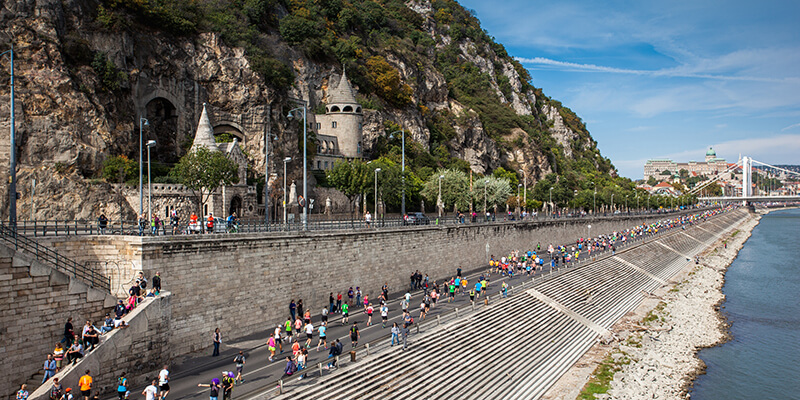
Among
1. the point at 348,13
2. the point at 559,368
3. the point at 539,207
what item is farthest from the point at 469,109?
the point at 559,368

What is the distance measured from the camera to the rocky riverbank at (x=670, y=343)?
2570 centimetres

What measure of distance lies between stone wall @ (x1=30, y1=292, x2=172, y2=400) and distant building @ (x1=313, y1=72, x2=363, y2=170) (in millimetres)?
48594

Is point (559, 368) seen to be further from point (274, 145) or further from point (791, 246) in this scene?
point (791, 246)

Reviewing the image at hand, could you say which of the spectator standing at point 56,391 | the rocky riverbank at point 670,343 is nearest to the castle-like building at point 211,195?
the spectator standing at point 56,391

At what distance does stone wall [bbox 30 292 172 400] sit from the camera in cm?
1594

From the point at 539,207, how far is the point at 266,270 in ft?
249

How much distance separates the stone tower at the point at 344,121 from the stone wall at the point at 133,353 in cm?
4905

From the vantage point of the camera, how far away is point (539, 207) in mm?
94062

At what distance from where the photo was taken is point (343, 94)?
6712cm

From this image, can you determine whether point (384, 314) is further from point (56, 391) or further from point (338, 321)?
point (56, 391)

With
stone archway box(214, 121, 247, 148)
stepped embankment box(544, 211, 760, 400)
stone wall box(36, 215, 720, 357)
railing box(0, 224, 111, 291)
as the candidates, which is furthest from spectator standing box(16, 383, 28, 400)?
stone archway box(214, 121, 247, 148)

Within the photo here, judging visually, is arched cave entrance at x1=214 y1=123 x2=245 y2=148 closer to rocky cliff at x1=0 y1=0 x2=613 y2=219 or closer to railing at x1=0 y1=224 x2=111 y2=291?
rocky cliff at x1=0 y1=0 x2=613 y2=219

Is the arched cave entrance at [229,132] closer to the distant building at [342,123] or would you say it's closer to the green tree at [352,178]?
the green tree at [352,178]

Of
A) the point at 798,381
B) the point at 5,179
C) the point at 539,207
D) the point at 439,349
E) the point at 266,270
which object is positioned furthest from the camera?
the point at 539,207
